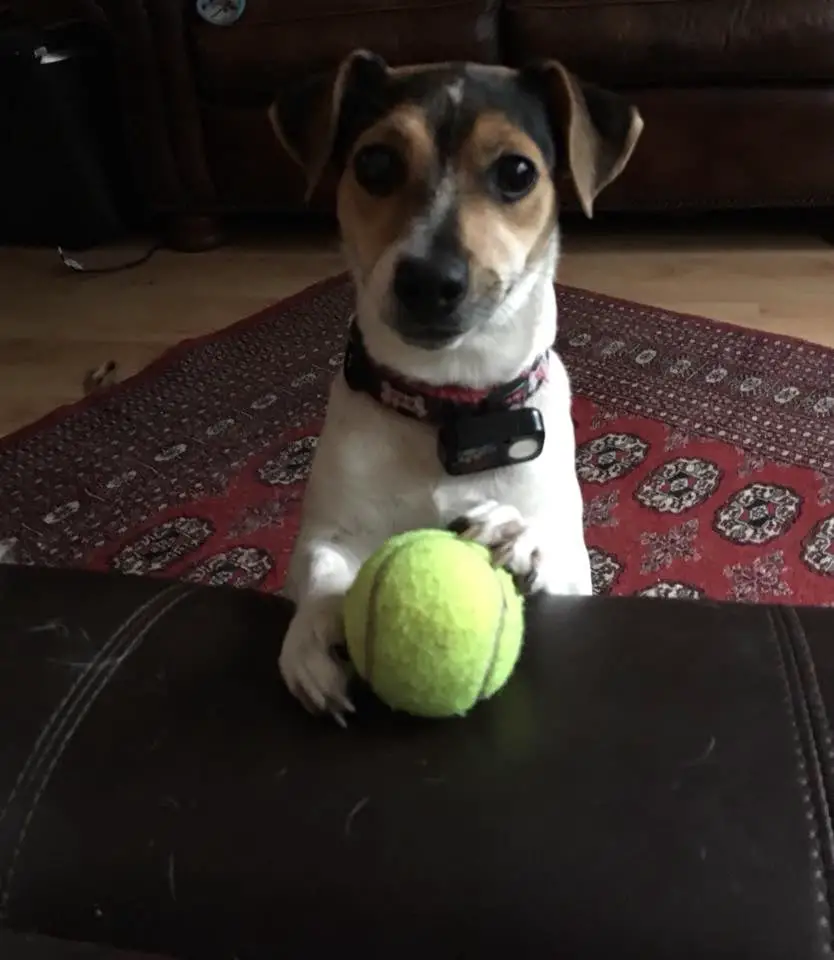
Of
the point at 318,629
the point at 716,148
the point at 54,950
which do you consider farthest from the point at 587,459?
the point at 54,950

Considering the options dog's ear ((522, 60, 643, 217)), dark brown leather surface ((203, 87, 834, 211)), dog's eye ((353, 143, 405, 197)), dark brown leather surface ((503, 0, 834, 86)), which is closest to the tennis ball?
dog's eye ((353, 143, 405, 197))

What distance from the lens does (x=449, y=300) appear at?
131 cm

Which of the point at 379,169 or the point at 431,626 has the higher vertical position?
the point at 379,169

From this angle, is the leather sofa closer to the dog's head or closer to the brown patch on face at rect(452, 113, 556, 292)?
the dog's head

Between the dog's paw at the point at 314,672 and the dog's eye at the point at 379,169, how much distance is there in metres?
0.66

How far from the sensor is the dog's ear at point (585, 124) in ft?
4.86

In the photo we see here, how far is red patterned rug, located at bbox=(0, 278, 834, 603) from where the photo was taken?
6.88ft

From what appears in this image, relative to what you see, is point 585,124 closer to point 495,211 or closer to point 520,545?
point 495,211

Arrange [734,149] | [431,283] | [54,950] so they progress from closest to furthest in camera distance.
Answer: [54,950], [431,283], [734,149]

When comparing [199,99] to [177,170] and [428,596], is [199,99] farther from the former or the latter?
[428,596]

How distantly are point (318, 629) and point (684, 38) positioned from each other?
250 cm

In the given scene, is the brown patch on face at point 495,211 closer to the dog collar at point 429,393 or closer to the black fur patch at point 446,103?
the black fur patch at point 446,103

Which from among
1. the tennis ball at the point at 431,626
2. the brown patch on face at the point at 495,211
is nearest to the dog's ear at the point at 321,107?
the brown patch on face at the point at 495,211

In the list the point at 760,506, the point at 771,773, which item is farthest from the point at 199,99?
the point at 771,773
